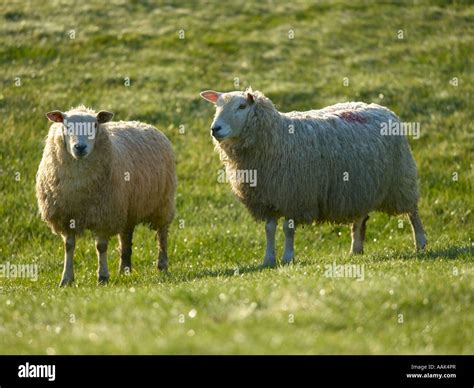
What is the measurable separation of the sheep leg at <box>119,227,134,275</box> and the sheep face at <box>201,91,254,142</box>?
246cm

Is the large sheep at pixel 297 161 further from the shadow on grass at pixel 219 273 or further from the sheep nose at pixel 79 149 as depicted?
the sheep nose at pixel 79 149

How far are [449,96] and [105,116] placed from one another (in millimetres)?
13475

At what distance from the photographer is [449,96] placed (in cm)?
2441

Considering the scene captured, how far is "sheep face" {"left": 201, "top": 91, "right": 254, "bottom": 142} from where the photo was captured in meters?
13.3

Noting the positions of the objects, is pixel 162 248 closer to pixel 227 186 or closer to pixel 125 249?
pixel 125 249

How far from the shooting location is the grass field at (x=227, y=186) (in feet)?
29.5

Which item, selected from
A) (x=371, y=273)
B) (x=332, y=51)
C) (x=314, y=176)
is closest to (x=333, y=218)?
(x=314, y=176)

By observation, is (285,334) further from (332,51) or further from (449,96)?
(332,51)

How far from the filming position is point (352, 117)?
14812mm

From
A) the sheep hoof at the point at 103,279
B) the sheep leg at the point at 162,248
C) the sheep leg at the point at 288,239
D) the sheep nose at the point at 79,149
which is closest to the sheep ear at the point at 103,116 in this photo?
the sheep nose at the point at 79,149

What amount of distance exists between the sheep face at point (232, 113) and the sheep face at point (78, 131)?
1.77 metres

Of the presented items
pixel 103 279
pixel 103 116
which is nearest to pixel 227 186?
pixel 103 116

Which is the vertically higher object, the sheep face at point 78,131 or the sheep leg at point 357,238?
the sheep face at point 78,131

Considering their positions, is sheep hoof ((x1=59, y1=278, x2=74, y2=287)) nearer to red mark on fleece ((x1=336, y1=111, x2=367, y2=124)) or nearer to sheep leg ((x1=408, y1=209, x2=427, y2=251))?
red mark on fleece ((x1=336, y1=111, x2=367, y2=124))
